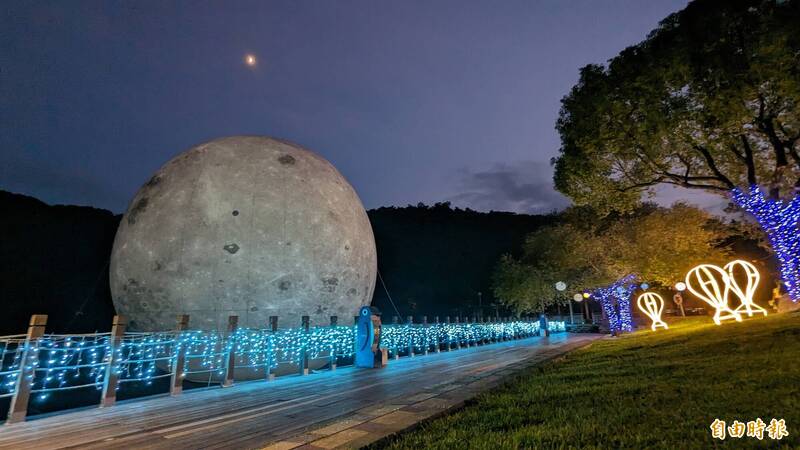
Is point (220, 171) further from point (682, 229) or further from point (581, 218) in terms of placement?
point (581, 218)

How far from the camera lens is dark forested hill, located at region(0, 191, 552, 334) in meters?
29.6

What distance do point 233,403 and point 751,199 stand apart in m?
20.4

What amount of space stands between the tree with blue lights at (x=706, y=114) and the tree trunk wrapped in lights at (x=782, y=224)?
1.3 inches

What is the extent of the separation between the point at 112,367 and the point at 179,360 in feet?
4.68

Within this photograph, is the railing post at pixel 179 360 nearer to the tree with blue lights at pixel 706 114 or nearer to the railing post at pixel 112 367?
the railing post at pixel 112 367

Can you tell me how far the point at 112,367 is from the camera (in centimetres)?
820

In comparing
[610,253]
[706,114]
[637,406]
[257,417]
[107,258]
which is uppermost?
[706,114]

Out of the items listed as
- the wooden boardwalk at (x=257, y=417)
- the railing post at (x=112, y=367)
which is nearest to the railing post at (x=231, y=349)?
the wooden boardwalk at (x=257, y=417)

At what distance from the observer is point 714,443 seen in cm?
377

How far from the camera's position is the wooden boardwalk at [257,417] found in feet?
16.3

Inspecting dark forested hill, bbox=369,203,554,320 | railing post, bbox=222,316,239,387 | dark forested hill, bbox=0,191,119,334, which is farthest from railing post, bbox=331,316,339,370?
dark forested hill, bbox=369,203,554,320

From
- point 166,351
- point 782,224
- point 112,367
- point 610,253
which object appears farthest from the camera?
point 610,253

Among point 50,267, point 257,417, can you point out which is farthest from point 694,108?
point 50,267

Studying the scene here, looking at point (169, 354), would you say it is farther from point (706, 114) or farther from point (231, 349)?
point (706, 114)
